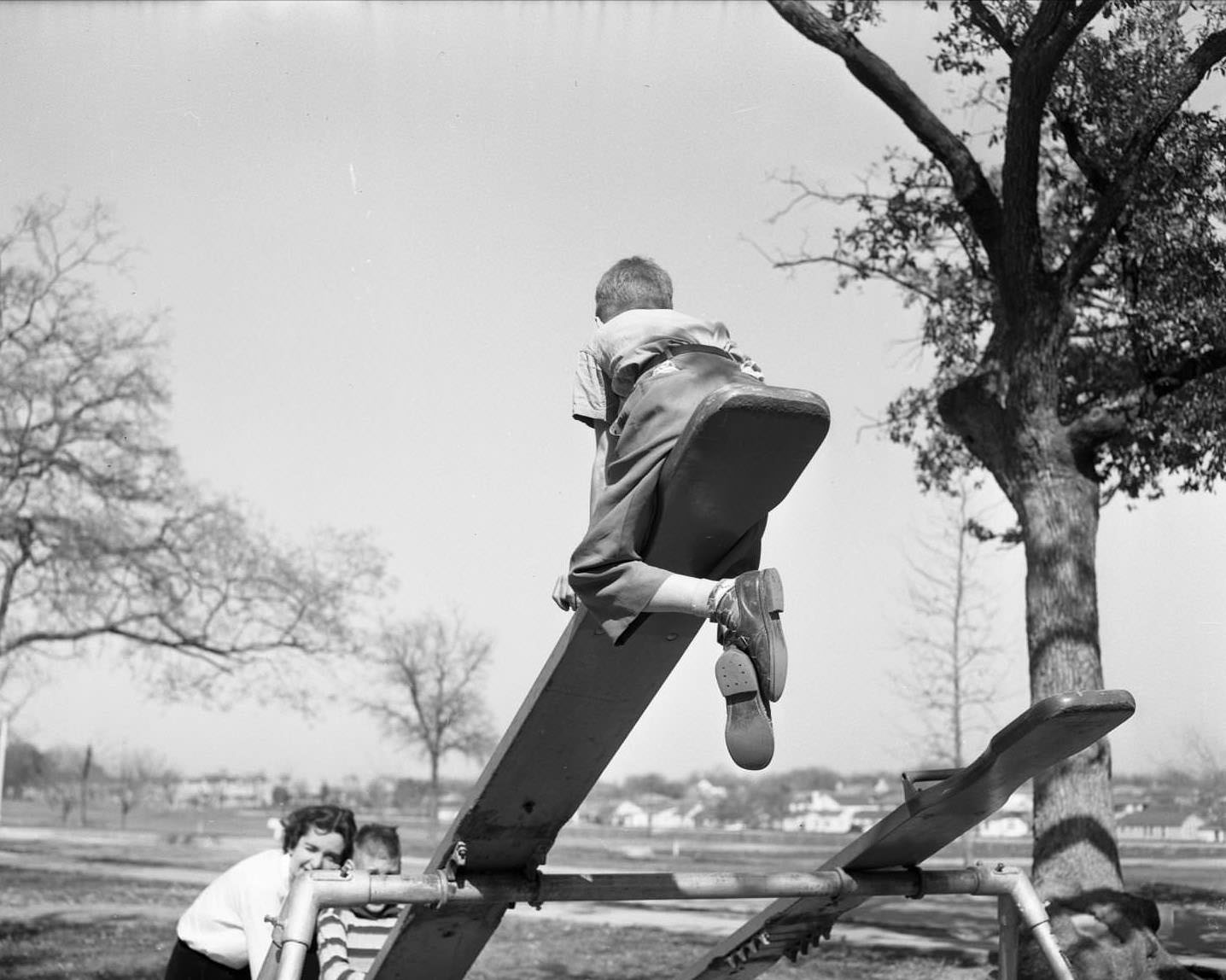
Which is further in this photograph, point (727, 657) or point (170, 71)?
point (170, 71)

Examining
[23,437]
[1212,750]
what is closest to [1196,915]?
[1212,750]

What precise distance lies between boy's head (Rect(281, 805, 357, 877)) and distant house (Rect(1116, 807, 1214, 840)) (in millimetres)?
7839

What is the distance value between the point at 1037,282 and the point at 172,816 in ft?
42.2

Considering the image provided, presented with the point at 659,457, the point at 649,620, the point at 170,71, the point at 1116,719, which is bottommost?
the point at 1116,719

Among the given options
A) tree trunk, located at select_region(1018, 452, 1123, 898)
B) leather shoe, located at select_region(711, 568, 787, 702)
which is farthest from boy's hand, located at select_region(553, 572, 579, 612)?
tree trunk, located at select_region(1018, 452, 1123, 898)

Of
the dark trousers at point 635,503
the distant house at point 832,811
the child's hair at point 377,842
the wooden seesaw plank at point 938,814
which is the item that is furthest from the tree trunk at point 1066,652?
the distant house at point 832,811

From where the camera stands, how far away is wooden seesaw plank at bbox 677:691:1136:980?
2.95 metres

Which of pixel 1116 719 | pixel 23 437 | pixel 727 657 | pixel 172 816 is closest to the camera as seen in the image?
pixel 727 657

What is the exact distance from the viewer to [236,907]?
3.69 metres

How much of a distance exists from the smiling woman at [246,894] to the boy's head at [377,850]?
0.28 metres

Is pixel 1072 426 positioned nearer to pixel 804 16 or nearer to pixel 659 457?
pixel 804 16

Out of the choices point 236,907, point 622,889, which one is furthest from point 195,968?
point 622,889

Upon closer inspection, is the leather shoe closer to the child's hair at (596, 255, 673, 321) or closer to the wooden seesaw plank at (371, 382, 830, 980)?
the wooden seesaw plank at (371, 382, 830, 980)

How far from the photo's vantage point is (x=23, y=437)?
11828 mm
